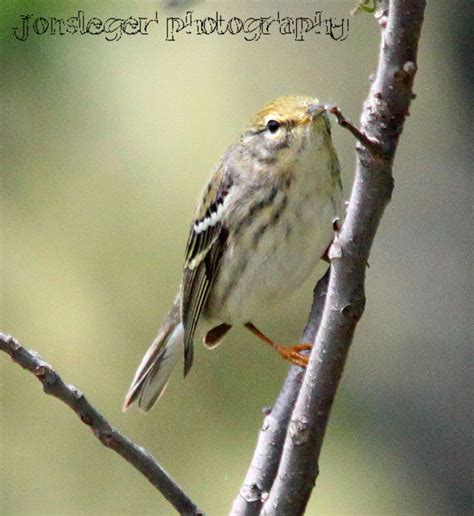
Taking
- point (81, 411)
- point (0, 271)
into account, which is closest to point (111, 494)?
point (0, 271)

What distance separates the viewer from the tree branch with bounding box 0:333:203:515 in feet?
4.99

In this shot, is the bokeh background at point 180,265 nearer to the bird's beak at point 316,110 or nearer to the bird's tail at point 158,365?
the bird's tail at point 158,365

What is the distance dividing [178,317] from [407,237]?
0.74 meters

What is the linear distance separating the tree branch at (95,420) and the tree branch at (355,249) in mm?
157

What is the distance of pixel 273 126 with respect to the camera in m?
2.56

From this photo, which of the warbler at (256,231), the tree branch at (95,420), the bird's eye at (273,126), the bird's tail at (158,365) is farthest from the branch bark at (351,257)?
the bird's tail at (158,365)

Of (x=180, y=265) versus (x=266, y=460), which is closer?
(x=266, y=460)

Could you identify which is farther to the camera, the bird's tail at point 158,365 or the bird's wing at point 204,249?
the bird's tail at point 158,365

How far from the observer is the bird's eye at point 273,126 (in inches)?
99.8

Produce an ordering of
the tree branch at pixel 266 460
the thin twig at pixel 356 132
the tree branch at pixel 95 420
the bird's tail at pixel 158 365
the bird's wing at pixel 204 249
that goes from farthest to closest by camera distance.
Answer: the bird's tail at pixel 158 365 → the bird's wing at pixel 204 249 → the tree branch at pixel 266 460 → the tree branch at pixel 95 420 → the thin twig at pixel 356 132

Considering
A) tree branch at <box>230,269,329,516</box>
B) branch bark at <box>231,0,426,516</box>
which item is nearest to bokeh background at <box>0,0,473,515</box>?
tree branch at <box>230,269,329,516</box>

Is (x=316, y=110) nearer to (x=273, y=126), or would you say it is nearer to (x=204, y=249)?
(x=273, y=126)

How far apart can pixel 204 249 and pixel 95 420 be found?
130cm

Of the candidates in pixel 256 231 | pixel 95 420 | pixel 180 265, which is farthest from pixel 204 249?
pixel 95 420
